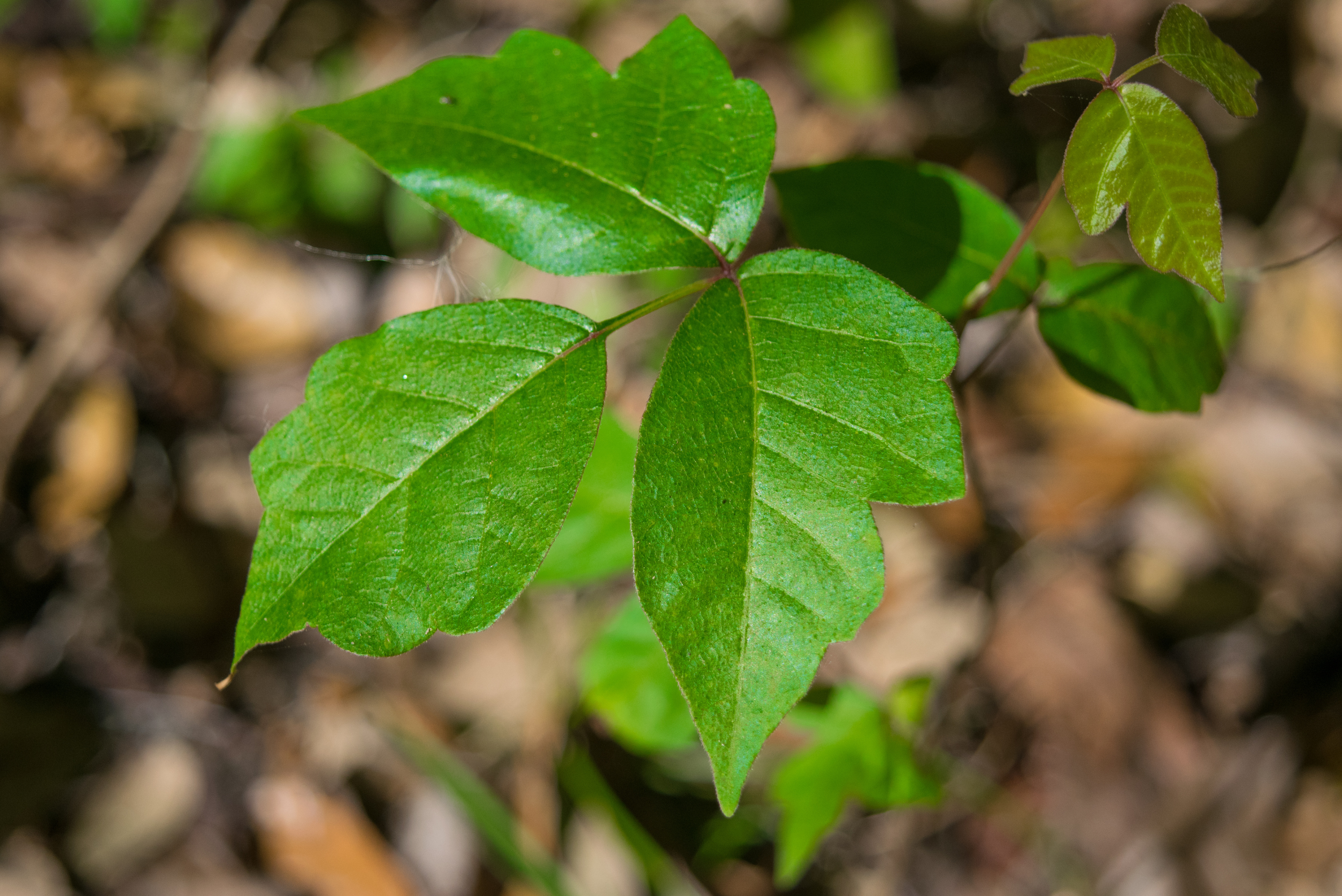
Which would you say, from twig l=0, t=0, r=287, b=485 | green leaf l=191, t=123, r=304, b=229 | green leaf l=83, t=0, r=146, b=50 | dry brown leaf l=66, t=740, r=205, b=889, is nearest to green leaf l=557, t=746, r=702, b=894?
dry brown leaf l=66, t=740, r=205, b=889

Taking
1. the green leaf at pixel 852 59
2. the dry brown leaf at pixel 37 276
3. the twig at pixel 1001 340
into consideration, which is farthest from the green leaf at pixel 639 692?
the dry brown leaf at pixel 37 276

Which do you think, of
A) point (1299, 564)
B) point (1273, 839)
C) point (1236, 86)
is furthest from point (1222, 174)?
point (1236, 86)

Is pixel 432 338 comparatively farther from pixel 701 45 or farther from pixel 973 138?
pixel 973 138

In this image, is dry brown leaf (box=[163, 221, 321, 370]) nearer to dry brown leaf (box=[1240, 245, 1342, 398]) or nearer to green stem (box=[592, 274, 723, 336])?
green stem (box=[592, 274, 723, 336])

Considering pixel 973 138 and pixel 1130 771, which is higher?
pixel 973 138

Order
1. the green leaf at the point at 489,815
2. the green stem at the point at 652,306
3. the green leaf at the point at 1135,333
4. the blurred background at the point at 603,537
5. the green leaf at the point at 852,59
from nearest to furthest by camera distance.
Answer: the green stem at the point at 652,306 < the green leaf at the point at 1135,333 < the green leaf at the point at 489,815 < the blurred background at the point at 603,537 < the green leaf at the point at 852,59

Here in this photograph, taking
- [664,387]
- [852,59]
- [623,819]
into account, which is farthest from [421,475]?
[852,59]

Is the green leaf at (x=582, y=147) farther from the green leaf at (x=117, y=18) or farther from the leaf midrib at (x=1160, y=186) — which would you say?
the green leaf at (x=117, y=18)
